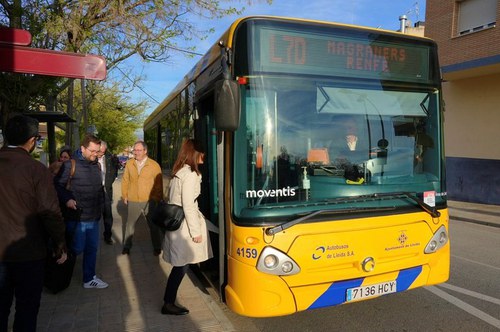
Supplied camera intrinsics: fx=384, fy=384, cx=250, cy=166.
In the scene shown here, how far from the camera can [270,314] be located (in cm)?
309

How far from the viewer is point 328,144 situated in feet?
11.3

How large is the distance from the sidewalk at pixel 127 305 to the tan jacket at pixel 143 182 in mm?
1016

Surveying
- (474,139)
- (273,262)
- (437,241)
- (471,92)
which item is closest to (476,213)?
(474,139)

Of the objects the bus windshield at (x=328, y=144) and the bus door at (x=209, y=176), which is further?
the bus door at (x=209, y=176)

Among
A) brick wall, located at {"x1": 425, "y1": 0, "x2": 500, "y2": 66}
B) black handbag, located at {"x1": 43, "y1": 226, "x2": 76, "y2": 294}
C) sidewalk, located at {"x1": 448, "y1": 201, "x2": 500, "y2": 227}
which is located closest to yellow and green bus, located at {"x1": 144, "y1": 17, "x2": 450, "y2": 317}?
black handbag, located at {"x1": 43, "y1": 226, "x2": 76, "y2": 294}

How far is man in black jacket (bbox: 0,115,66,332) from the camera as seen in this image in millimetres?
2684

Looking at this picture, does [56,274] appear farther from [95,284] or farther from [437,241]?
[437,241]

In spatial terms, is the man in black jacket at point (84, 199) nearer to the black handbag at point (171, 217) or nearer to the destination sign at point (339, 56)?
the black handbag at point (171, 217)

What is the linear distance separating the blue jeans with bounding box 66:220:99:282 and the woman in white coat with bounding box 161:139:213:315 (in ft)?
3.92

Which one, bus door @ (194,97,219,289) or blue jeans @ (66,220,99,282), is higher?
bus door @ (194,97,219,289)

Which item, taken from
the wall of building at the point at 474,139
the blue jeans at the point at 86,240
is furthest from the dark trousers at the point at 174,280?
the wall of building at the point at 474,139

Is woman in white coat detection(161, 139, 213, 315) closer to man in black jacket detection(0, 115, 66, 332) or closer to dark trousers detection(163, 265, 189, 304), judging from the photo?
dark trousers detection(163, 265, 189, 304)

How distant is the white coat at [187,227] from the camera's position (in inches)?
142

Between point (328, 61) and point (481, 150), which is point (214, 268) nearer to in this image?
point (328, 61)
